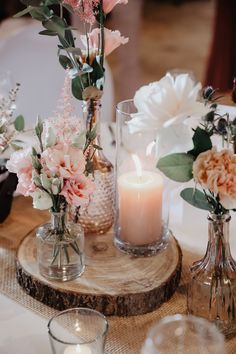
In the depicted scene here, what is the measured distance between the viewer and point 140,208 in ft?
3.66

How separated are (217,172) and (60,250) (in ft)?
1.11

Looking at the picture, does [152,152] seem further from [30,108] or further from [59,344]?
[30,108]

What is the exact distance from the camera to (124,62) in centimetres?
446

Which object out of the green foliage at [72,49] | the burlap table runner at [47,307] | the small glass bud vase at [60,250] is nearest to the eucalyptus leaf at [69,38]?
the green foliage at [72,49]

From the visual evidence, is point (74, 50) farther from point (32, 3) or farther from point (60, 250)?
point (60, 250)

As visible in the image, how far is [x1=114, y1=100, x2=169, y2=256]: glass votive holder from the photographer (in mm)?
1113

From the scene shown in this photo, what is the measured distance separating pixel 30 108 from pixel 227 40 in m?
1.80

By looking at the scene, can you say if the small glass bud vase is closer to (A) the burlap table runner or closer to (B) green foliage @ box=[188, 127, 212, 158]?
(A) the burlap table runner

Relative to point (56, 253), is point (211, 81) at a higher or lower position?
lower

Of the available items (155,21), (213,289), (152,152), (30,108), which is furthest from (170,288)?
(155,21)

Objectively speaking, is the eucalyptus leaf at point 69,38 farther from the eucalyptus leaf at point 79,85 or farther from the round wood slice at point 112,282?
the round wood slice at point 112,282

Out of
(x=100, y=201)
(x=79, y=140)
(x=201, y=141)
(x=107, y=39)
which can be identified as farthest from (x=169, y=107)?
(x=100, y=201)

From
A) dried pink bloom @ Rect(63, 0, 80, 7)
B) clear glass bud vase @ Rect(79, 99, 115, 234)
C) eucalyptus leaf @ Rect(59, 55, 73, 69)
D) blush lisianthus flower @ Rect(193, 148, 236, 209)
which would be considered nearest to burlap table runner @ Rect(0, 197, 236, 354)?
clear glass bud vase @ Rect(79, 99, 115, 234)

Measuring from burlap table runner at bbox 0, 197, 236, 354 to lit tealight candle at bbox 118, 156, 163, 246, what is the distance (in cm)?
9
